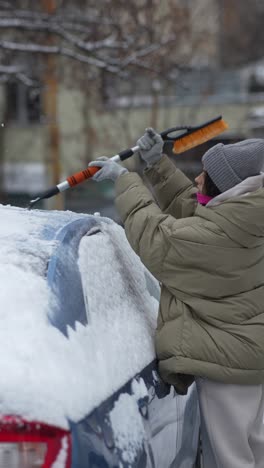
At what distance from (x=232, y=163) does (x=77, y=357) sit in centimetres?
122

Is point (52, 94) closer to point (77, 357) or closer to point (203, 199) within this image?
point (203, 199)

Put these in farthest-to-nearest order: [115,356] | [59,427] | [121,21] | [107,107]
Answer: [107,107] → [121,21] → [115,356] → [59,427]

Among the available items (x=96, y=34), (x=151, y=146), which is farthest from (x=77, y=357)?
(x=96, y=34)

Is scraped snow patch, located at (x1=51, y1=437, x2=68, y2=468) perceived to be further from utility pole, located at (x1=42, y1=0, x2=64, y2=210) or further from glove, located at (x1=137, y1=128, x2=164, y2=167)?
utility pole, located at (x1=42, y1=0, x2=64, y2=210)

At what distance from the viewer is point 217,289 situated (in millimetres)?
2764

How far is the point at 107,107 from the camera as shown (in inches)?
564

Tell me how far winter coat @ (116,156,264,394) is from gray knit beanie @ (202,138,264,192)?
11 cm

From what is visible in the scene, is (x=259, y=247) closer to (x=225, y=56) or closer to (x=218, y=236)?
(x=218, y=236)

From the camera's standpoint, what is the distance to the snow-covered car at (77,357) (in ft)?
6.04

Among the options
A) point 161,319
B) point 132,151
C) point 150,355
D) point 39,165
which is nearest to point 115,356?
point 150,355

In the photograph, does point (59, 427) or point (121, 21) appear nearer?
point (59, 427)

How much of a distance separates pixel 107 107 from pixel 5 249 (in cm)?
1224

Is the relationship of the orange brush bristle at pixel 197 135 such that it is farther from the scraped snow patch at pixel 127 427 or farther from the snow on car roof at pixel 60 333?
the scraped snow patch at pixel 127 427

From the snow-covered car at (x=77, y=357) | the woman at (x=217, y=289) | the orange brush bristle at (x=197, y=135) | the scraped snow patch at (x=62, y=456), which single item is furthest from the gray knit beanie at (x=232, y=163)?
the scraped snow patch at (x=62, y=456)
